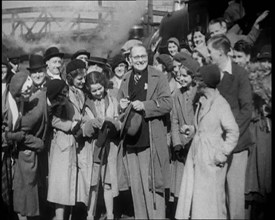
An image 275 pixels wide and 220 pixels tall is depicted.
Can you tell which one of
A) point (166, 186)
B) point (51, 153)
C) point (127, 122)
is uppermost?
point (127, 122)

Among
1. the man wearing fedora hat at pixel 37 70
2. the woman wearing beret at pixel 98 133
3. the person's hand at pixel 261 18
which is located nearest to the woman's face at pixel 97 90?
the woman wearing beret at pixel 98 133

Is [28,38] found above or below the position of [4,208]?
above

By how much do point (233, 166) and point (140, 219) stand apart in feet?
3.03

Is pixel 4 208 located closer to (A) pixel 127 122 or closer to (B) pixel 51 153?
(B) pixel 51 153

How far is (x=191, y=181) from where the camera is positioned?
3.48 meters

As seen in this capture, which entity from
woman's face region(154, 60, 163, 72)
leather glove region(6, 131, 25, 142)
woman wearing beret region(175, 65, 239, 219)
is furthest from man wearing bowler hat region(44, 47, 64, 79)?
woman wearing beret region(175, 65, 239, 219)

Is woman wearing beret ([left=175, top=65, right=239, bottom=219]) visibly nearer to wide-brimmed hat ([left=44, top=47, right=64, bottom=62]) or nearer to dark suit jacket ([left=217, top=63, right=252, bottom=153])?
dark suit jacket ([left=217, top=63, right=252, bottom=153])

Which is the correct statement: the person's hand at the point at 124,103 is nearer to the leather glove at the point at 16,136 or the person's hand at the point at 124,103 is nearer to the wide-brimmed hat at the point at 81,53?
the wide-brimmed hat at the point at 81,53

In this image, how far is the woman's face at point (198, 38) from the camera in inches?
156

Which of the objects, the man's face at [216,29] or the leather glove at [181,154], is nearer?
the leather glove at [181,154]

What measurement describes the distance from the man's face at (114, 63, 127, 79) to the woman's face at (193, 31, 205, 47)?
76 cm

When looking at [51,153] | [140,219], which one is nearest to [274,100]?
[140,219]

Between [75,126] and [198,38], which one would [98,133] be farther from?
[198,38]

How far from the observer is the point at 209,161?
11.1 ft
